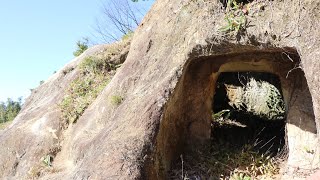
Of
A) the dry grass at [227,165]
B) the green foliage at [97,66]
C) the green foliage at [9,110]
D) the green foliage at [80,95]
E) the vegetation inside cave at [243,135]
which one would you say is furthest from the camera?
the green foliage at [9,110]

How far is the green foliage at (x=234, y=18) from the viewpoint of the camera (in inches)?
269

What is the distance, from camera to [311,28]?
6000mm

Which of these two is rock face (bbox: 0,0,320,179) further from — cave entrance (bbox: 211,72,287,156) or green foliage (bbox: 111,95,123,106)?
cave entrance (bbox: 211,72,287,156)

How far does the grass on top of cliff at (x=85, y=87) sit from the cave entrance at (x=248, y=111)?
9.00ft

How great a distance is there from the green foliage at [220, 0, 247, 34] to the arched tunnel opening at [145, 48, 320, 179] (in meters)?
0.69

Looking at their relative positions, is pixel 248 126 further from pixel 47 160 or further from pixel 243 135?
pixel 47 160

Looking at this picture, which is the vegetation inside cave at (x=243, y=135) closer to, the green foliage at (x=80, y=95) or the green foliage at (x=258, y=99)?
the green foliage at (x=258, y=99)

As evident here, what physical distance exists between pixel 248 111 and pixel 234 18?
16.7 feet

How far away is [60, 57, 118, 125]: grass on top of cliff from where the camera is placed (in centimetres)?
925

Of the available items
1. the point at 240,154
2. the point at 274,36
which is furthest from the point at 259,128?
the point at 274,36

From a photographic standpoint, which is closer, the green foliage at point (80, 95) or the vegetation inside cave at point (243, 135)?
the vegetation inside cave at point (243, 135)

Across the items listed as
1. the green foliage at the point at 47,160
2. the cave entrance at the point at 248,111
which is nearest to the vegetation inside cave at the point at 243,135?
the cave entrance at the point at 248,111

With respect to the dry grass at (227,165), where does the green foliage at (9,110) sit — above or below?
above

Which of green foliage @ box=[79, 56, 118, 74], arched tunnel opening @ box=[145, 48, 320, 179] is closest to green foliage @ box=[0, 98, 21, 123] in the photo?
green foliage @ box=[79, 56, 118, 74]
